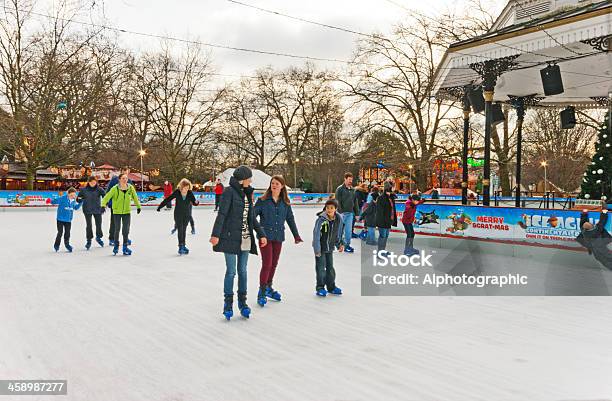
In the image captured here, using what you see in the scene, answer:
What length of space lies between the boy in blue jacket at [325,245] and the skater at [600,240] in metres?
4.33

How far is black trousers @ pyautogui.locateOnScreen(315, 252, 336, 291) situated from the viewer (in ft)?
19.3

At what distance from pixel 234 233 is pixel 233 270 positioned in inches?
14.7

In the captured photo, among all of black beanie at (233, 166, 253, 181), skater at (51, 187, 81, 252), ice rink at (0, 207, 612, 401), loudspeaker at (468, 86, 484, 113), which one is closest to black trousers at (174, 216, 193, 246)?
skater at (51, 187, 81, 252)

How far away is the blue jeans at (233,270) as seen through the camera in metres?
4.82

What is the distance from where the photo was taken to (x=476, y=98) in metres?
13.5

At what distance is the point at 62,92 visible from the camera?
28.2 meters

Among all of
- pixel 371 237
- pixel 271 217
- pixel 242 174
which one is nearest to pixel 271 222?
pixel 271 217

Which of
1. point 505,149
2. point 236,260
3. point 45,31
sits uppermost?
point 45,31

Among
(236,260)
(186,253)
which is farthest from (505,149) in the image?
(236,260)

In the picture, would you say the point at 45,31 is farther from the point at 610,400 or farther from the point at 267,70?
the point at 610,400

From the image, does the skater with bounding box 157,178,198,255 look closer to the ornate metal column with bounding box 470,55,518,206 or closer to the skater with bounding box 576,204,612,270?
the ornate metal column with bounding box 470,55,518,206

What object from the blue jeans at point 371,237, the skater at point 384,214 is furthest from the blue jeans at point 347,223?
the skater at point 384,214

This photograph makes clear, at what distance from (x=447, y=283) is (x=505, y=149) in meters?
18.8

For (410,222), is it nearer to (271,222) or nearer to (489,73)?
(489,73)
